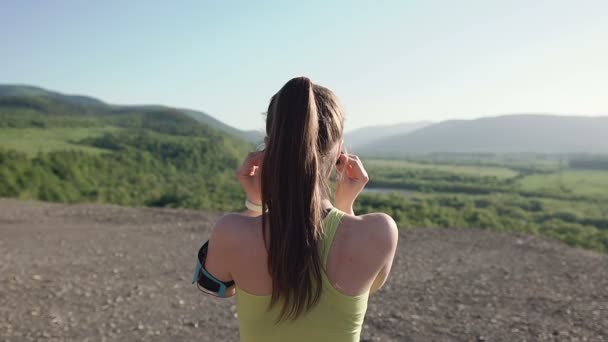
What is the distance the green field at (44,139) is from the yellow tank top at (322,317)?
2804 centimetres

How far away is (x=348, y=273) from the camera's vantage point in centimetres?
128

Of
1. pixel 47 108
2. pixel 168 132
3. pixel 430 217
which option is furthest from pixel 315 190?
pixel 47 108

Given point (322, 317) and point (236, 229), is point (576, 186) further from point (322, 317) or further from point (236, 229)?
point (236, 229)

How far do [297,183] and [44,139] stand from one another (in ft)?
126

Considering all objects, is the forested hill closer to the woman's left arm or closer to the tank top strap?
the woman's left arm

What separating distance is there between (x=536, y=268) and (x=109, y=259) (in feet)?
24.4

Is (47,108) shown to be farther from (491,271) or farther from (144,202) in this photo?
(491,271)

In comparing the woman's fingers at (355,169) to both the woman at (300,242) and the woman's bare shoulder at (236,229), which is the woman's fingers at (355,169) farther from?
the woman's bare shoulder at (236,229)

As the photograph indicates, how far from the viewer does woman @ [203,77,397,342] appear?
119 centimetres

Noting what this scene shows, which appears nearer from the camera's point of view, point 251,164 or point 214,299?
point 251,164

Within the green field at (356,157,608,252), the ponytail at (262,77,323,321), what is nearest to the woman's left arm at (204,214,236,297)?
the ponytail at (262,77,323,321)

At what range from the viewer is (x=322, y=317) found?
1.29 meters

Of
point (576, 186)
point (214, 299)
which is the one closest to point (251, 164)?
point (214, 299)

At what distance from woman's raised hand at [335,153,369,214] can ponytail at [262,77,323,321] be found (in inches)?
7.4
